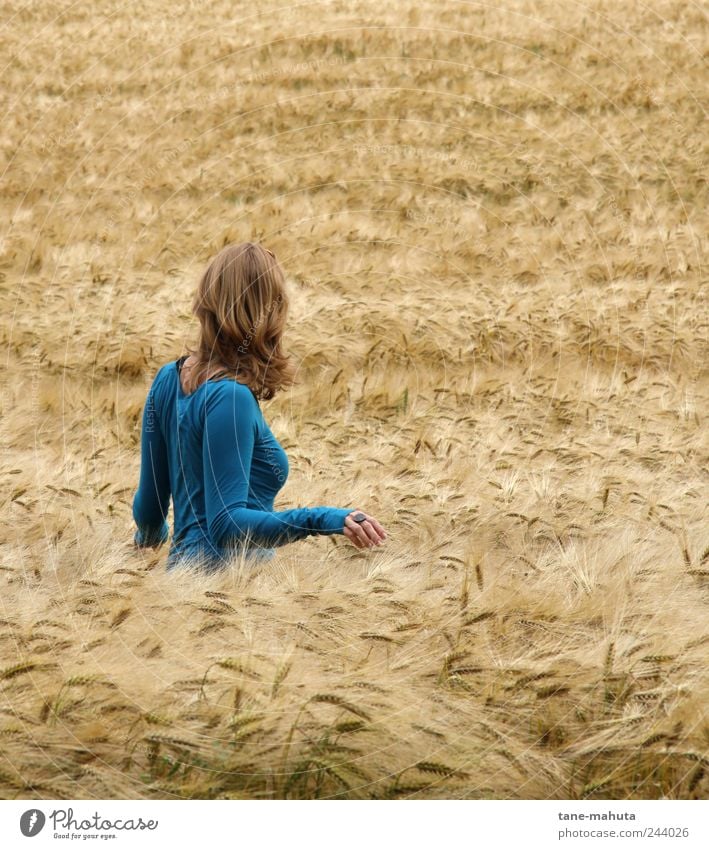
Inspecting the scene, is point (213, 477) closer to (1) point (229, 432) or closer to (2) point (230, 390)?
(1) point (229, 432)

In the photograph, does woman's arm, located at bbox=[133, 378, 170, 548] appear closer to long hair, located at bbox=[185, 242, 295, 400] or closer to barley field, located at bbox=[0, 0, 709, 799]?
barley field, located at bbox=[0, 0, 709, 799]

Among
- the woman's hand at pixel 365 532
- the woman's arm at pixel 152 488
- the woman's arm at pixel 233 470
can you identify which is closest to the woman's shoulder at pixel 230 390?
the woman's arm at pixel 233 470

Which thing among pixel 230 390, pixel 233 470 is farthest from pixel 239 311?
pixel 233 470

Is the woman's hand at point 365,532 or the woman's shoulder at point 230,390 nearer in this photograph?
the woman's hand at point 365,532

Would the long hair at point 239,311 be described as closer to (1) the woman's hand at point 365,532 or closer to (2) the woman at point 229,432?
(2) the woman at point 229,432

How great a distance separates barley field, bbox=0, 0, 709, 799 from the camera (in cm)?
279

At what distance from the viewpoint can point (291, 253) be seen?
11305 mm

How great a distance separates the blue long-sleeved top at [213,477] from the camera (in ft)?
12.2

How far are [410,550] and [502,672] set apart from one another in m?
1.58

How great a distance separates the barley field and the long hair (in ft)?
2.71

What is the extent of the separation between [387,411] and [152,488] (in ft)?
11.8

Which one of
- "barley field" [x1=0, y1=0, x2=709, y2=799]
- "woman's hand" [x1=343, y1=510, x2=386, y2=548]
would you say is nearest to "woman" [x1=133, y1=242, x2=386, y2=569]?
"woman's hand" [x1=343, y1=510, x2=386, y2=548]

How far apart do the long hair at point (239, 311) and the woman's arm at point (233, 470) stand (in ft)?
0.50

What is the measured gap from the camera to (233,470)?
376 cm
